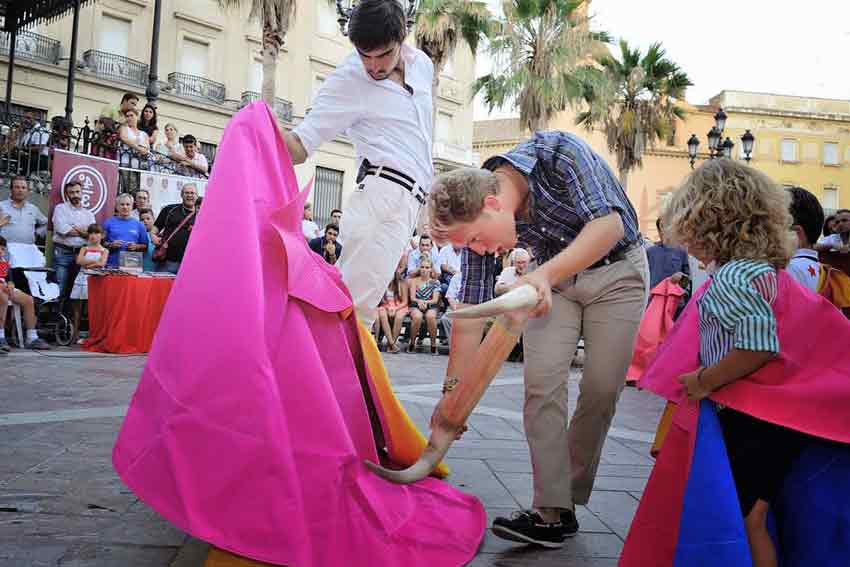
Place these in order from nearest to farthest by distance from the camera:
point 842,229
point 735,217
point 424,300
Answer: point 735,217, point 842,229, point 424,300

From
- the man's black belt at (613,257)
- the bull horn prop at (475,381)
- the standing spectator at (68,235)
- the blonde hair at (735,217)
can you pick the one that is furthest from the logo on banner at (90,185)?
the blonde hair at (735,217)

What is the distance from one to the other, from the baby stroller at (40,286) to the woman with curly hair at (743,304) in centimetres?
817

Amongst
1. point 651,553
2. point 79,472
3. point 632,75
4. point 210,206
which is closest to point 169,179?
point 79,472

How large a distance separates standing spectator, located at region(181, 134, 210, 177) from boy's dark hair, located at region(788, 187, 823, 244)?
1011 cm

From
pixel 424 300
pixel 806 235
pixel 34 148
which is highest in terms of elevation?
pixel 34 148

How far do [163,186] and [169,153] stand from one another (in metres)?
1.58

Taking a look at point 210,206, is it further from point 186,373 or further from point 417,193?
point 417,193

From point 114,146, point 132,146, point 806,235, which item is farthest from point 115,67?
point 806,235

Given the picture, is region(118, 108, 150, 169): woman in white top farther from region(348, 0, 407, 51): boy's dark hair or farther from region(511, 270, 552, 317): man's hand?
region(511, 270, 552, 317): man's hand

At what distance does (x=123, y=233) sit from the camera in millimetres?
9156

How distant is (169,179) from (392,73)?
8141 mm

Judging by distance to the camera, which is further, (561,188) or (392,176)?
(392,176)

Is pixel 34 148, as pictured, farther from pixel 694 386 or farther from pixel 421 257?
pixel 694 386

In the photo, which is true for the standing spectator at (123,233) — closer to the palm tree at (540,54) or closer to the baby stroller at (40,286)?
the baby stroller at (40,286)
